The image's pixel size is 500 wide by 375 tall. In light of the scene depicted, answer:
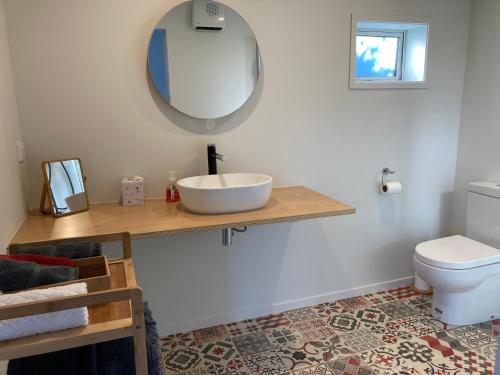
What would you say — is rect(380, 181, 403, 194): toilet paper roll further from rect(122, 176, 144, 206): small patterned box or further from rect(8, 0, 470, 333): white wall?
rect(122, 176, 144, 206): small patterned box

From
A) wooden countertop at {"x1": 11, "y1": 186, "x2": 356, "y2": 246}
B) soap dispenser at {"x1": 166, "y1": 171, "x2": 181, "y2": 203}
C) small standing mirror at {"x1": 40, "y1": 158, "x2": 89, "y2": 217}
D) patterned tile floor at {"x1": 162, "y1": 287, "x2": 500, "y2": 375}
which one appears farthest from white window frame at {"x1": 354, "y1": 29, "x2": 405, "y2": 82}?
small standing mirror at {"x1": 40, "y1": 158, "x2": 89, "y2": 217}

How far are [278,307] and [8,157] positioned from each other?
1.72m

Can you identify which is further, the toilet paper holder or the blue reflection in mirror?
the toilet paper holder

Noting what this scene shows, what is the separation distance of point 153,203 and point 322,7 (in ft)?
4.74

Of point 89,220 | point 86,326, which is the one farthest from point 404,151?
point 86,326

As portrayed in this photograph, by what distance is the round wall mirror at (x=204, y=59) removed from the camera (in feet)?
6.37

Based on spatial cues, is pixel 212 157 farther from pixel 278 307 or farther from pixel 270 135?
pixel 278 307

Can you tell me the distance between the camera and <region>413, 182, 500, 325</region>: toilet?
217cm

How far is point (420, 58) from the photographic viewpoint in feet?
8.37

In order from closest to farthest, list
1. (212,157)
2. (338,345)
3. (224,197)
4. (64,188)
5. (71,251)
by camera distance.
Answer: (71,251) < (224,197) < (64,188) < (212,157) < (338,345)

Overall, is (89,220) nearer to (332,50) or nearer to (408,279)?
(332,50)

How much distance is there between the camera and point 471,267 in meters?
2.15

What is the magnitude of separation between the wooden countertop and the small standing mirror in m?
0.05

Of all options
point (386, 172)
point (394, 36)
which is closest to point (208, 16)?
point (394, 36)
